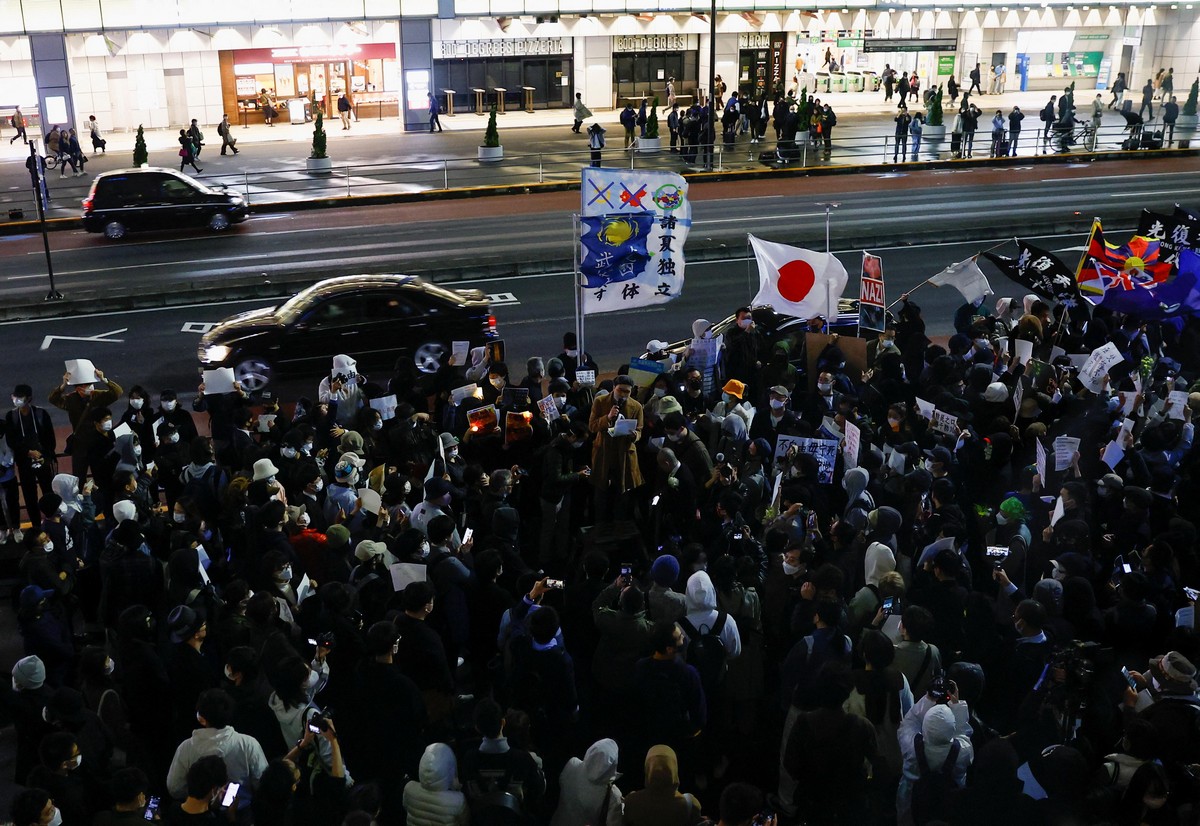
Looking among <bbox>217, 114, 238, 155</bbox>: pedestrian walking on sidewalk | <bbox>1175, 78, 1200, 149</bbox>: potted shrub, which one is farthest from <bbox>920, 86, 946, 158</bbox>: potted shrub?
<bbox>217, 114, 238, 155</bbox>: pedestrian walking on sidewalk

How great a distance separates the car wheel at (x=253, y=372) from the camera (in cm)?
1658

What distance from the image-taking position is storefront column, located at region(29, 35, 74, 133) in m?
43.2

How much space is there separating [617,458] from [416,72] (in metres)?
40.9

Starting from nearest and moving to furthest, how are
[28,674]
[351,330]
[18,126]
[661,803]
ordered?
[661,803]
[28,674]
[351,330]
[18,126]

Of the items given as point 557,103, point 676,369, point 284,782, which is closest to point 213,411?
point 676,369

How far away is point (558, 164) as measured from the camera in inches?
1528

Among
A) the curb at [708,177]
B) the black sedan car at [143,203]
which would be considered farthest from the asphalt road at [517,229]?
the curb at [708,177]

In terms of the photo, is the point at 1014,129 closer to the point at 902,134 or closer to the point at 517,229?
the point at 902,134

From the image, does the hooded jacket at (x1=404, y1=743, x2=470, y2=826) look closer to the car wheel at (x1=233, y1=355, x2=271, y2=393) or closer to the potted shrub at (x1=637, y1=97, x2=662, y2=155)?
the car wheel at (x1=233, y1=355, x2=271, y2=393)

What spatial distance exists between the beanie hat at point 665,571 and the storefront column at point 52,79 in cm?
4242

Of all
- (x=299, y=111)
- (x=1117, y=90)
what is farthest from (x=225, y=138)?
(x=1117, y=90)

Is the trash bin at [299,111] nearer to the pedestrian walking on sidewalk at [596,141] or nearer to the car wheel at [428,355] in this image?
the pedestrian walking on sidewalk at [596,141]

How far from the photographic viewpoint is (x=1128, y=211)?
29.2 m

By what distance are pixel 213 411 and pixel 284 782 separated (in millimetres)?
6865
